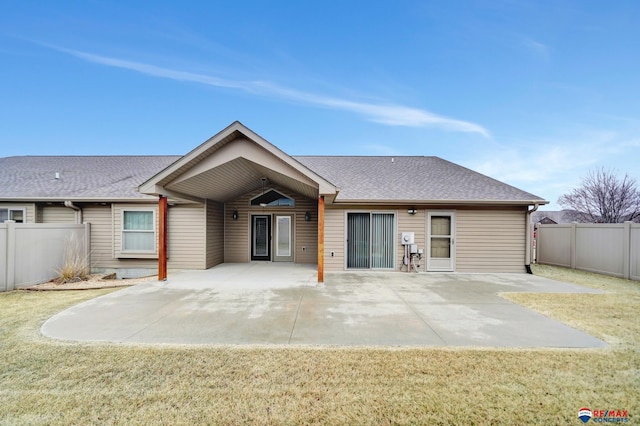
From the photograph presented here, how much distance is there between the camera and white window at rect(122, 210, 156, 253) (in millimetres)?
9711

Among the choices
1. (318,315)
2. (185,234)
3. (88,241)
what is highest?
(185,234)

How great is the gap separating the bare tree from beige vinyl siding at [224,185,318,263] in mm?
23328

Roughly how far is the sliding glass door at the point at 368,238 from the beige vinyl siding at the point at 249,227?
2.03 meters

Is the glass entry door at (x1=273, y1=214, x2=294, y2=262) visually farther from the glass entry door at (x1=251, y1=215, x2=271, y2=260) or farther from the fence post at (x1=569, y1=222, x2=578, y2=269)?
the fence post at (x1=569, y1=222, x2=578, y2=269)

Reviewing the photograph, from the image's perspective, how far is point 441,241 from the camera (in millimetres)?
9711

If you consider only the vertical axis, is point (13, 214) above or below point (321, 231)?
above

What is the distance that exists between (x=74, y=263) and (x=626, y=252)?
685 inches

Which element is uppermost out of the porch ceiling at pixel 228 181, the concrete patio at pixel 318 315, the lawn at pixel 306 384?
the porch ceiling at pixel 228 181

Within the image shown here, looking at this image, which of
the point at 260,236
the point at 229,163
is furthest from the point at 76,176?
the point at 229,163

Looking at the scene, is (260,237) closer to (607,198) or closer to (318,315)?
(318,315)

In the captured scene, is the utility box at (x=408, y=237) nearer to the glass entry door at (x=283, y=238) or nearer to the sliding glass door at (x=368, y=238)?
the sliding glass door at (x=368, y=238)

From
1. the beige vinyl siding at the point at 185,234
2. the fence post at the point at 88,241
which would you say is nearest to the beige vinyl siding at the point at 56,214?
the fence post at the point at 88,241

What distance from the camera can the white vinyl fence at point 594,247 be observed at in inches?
339

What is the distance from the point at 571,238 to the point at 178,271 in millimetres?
14926
